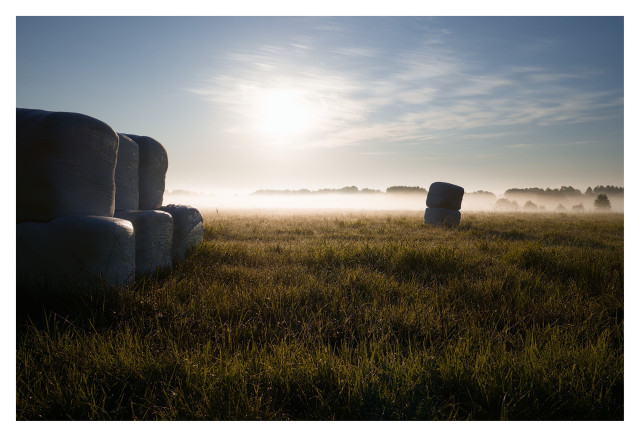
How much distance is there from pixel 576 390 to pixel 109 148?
3.86 m

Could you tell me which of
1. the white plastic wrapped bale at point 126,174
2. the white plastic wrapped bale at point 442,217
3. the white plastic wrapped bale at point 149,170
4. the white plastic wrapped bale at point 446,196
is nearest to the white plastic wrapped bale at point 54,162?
the white plastic wrapped bale at point 126,174

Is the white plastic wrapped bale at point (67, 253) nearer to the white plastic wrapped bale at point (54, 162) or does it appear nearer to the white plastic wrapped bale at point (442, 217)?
the white plastic wrapped bale at point (54, 162)

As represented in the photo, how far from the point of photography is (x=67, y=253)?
2756 millimetres

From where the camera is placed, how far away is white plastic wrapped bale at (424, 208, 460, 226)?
1124 cm

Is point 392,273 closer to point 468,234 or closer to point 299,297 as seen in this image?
point 299,297

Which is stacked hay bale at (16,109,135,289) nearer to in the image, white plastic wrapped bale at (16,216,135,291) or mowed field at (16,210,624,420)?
white plastic wrapped bale at (16,216,135,291)

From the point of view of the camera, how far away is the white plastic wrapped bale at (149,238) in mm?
3514

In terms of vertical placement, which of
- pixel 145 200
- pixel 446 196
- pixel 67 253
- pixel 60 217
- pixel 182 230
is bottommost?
pixel 67 253

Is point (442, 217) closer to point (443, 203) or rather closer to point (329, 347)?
point (443, 203)

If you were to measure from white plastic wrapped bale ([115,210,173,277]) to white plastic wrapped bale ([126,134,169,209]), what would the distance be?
82 cm

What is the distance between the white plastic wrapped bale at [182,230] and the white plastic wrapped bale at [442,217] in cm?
830

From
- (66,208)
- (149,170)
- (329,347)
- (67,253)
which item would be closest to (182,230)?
(149,170)

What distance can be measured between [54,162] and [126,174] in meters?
1.01
